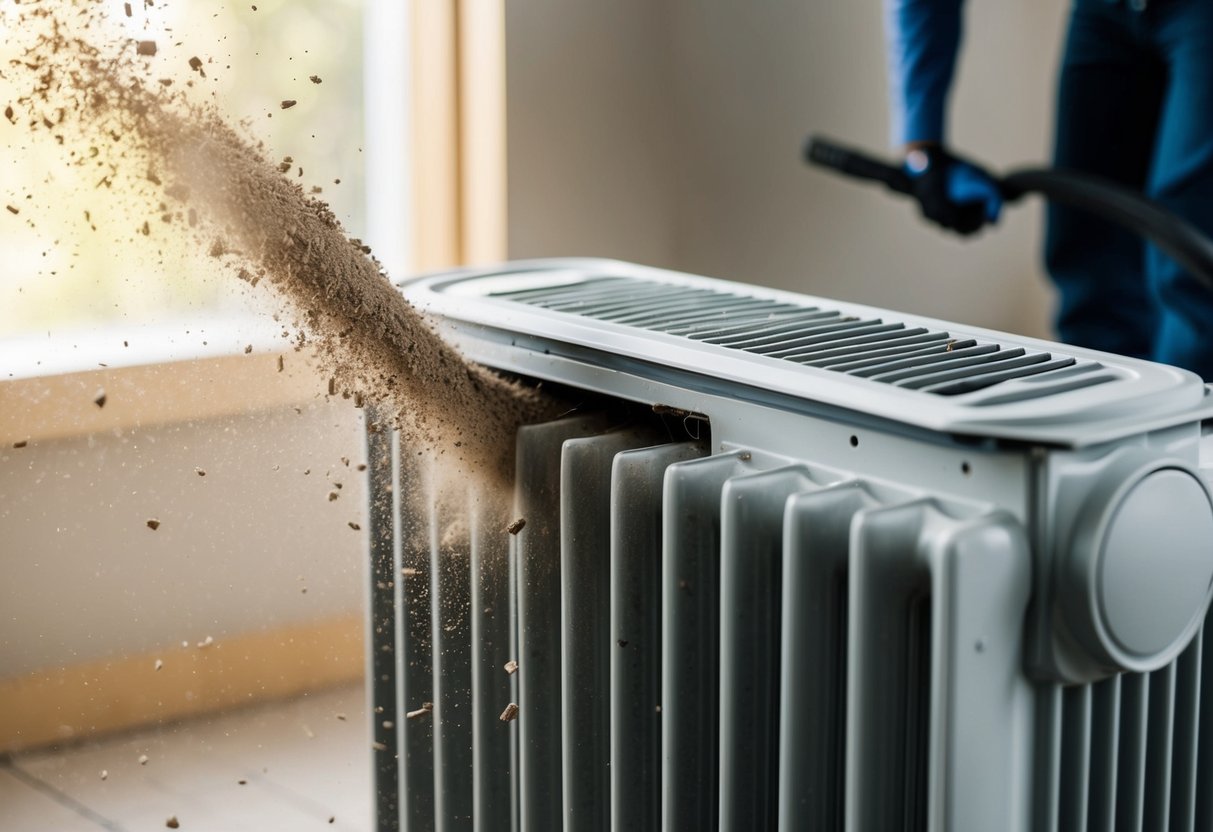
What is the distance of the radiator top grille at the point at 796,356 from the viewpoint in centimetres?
65

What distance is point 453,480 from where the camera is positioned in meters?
0.90

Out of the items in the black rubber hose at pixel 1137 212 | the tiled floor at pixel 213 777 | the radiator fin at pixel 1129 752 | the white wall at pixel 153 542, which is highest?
the black rubber hose at pixel 1137 212

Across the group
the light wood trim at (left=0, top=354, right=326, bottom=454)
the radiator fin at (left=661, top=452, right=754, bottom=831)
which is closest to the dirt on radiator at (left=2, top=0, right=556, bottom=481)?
the radiator fin at (left=661, top=452, right=754, bottom=831)

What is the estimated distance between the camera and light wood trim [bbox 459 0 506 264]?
1723 millimetres

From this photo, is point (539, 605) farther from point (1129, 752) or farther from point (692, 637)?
point (1129, 752)

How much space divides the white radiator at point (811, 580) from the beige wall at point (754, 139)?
887mm

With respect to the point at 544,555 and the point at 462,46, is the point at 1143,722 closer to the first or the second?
the point at 544,555

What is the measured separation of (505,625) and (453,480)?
0.35 feet

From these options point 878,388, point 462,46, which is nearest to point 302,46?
point 462,46

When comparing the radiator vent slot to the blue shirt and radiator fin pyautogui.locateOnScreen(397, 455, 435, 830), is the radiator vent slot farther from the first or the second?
the blue shirt

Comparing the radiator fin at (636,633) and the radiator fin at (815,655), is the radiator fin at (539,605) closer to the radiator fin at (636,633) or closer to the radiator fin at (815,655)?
the radiator fin at (636,633)

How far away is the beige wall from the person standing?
1.15ft

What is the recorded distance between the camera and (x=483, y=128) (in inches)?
69.4

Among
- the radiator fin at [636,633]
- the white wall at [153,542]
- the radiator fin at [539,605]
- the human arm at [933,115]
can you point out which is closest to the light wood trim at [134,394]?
the white wall at [153,542]
